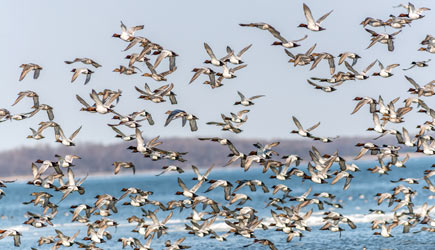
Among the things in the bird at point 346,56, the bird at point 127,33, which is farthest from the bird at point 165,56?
the bird at point 346,56

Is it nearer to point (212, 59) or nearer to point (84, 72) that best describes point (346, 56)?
point (212, 59)

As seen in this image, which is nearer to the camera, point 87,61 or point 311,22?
point 311,22

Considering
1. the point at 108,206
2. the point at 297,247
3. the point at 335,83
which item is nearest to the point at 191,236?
the point at 297,247

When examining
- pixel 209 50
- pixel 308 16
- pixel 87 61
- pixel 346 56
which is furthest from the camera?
pixel 87 61

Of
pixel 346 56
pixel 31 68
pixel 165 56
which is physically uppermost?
pixel 165 56

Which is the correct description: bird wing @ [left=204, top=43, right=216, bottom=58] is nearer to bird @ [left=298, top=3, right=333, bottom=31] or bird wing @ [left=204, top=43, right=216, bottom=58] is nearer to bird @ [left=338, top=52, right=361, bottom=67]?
bird @ [left=298, top=3, right=333, bottom=31]

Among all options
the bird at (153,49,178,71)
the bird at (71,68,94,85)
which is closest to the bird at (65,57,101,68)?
the bird at (71,68,94,85)

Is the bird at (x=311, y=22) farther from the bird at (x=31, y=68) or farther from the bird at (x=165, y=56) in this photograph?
the bird at (x=31, y=68)

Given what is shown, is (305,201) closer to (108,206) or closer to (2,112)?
(108,206)

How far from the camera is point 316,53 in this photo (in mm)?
37688

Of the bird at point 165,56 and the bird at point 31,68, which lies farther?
the bird at point 31,68

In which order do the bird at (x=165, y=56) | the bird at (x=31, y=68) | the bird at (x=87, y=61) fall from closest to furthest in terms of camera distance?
the bird at (x=165, y=56) < the bird at (x=87, y=61) < the bird at (x=31, y=68)

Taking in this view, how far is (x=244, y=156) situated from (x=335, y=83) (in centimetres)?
561

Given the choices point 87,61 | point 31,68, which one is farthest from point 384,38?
point 31,68
